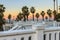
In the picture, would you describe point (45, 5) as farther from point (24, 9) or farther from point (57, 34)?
point (57, 34)

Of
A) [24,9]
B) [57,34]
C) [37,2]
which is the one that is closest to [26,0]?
[37,2]

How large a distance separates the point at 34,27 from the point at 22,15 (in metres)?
49.5

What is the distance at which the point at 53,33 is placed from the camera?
3.40 meters

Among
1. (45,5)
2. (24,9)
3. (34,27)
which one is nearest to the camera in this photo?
(34,27)

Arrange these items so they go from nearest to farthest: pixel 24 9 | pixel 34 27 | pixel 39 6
→ pixel 34 27, pixel 39 6, pixel 24 9

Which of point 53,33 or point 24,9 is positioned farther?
point 24,9

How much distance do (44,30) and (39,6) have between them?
4418 centimetres

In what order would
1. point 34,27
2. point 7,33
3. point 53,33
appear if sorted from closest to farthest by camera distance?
point 7,33 < point 34,27 < point 53,33

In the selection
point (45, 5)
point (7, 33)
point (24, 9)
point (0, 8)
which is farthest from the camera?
point (24, 9)

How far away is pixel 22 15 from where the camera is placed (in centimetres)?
5238

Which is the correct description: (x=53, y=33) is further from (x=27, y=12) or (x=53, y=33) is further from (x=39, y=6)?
(x=27, y=12)

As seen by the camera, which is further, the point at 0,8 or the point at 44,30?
the point at 0,8

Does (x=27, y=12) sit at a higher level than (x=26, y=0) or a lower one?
lower

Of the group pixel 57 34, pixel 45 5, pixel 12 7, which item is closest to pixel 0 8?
pixel 12 7
